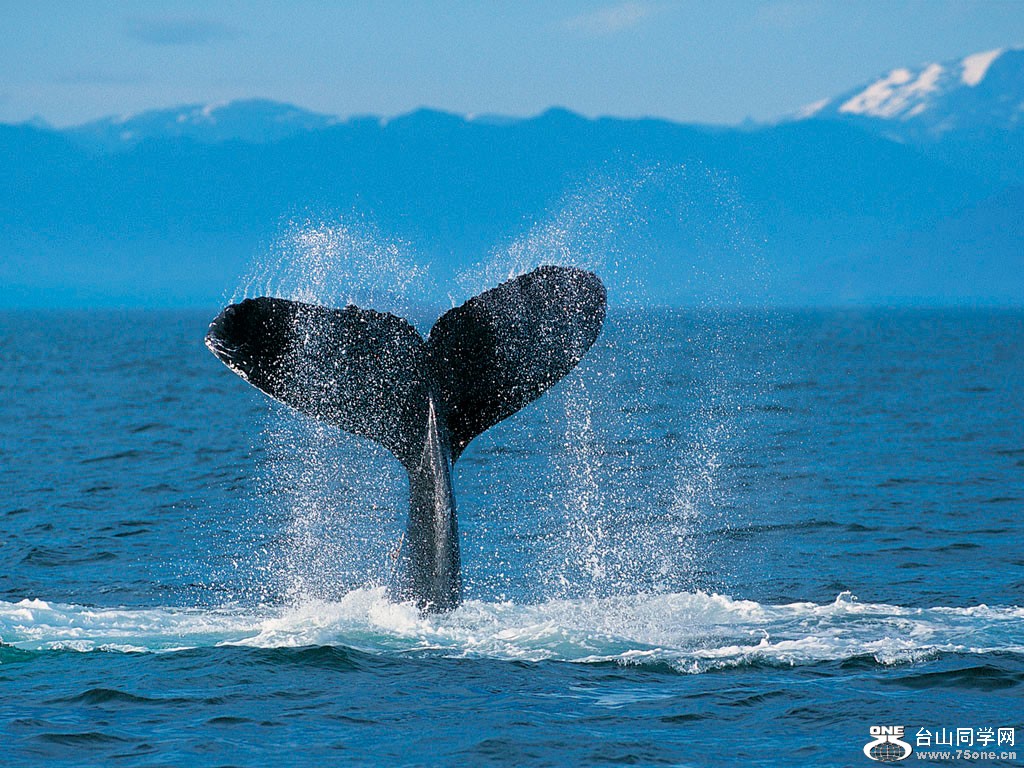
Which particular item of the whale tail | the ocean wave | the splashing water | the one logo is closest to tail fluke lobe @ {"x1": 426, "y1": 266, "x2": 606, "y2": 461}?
the whale tail

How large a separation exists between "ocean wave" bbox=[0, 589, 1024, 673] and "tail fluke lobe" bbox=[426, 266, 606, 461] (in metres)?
1.51

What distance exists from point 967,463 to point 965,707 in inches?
575

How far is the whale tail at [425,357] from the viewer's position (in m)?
9.30

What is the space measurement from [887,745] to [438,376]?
4010 millimetres

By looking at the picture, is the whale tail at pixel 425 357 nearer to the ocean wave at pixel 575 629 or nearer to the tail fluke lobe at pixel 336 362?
the tail fluke lobe at pixel 336 362

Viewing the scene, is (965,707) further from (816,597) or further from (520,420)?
(520,420)

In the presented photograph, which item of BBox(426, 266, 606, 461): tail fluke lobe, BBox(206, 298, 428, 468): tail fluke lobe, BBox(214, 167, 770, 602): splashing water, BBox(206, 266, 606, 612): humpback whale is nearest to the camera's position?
BBox(206, 298, 428, 468): tail fluke lobe

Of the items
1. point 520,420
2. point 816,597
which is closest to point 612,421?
point 520,420

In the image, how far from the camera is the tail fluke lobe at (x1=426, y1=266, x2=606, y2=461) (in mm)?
9938

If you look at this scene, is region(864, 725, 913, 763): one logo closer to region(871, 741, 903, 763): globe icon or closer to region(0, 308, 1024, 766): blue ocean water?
region(871, 741, 903, 763): globe icon

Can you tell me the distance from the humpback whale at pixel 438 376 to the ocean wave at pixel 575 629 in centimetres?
51

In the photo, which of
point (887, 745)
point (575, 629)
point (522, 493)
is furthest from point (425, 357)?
point (522, 493)

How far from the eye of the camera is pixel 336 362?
9.64m

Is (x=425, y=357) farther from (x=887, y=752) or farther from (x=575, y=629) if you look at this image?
(x=887, y=752)
